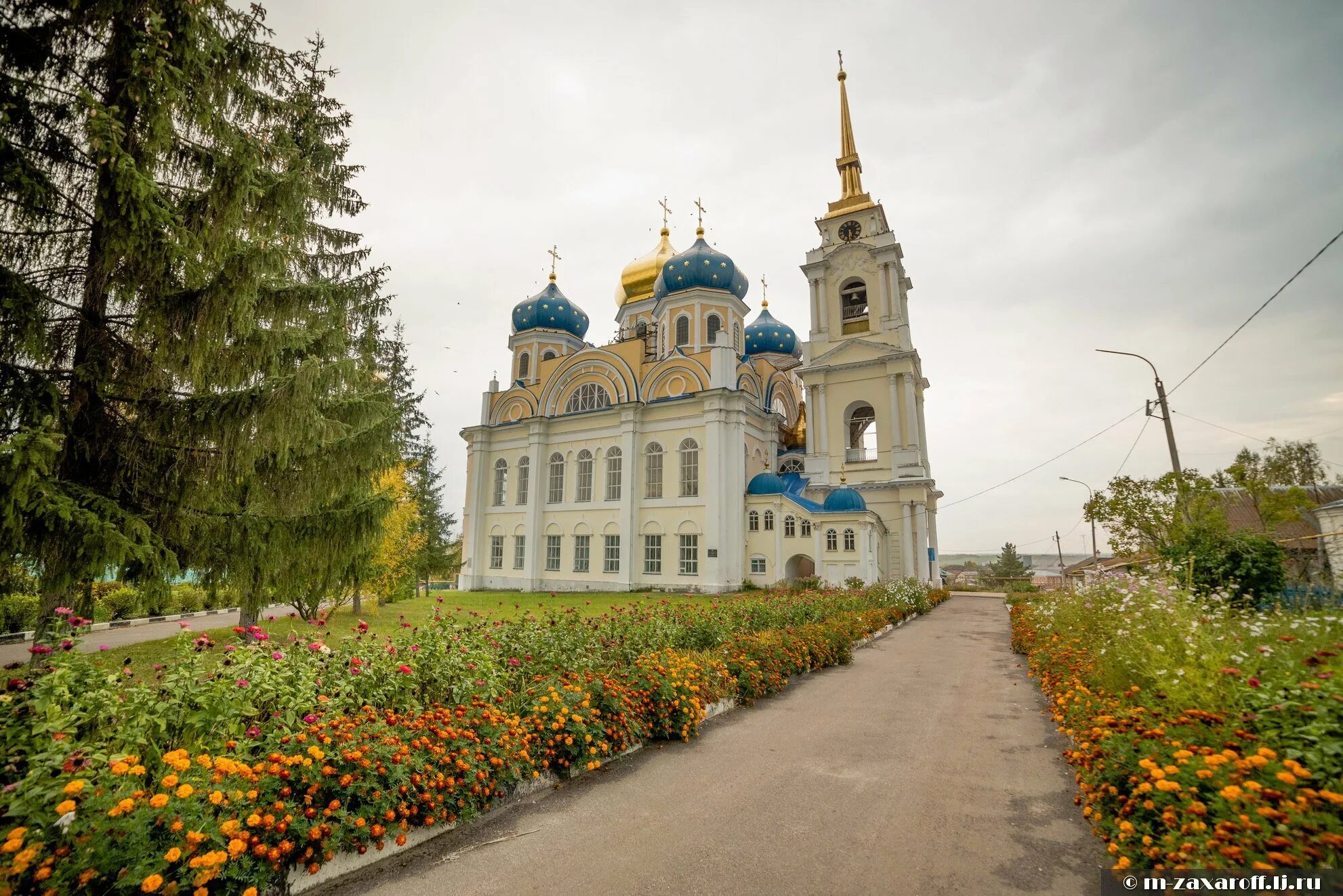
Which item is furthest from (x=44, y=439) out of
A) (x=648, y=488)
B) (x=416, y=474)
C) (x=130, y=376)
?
(x=416, y=474)

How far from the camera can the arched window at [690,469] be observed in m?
27.1

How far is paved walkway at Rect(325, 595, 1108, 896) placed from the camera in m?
3.74

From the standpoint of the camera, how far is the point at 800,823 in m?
4.52

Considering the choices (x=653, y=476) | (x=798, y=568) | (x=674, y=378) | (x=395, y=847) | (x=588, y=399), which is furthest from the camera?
(x=588, y=399)

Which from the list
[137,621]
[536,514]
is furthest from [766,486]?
[137,621]

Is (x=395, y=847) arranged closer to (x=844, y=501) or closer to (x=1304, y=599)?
(x=1304, y=599)

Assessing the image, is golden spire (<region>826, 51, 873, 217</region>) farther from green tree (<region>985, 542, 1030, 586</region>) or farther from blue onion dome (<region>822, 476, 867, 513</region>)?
green tree (<region>985, 542, 1030, 586</region>)

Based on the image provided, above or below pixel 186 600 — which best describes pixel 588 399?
above

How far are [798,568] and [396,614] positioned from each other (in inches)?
675

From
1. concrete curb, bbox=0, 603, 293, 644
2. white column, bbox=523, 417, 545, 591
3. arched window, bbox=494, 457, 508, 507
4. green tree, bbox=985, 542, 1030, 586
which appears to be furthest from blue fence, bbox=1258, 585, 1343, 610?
green tree, bbox=985, 542, 1030, 586

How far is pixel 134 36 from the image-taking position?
586 centimetres

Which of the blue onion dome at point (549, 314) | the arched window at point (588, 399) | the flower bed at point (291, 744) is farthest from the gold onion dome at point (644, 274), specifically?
the flower bed at point (291, 744)

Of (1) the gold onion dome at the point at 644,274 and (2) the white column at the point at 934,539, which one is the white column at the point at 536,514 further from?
(2) the white column at the point at 934,539

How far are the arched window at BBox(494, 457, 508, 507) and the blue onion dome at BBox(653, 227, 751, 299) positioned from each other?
13.5m
